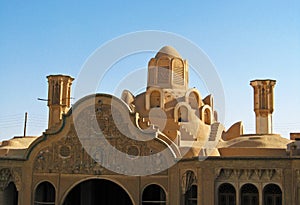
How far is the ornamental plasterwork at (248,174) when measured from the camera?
24.3m

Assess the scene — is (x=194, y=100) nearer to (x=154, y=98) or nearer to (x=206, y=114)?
(x=206, y=114)

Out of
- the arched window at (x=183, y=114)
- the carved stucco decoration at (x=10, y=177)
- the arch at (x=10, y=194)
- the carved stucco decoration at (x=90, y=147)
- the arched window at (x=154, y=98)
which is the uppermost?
the arched window at (x=154, y=98)

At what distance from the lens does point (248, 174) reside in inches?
976

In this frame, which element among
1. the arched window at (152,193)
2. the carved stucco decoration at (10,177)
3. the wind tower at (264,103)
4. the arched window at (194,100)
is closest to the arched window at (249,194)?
the arched window at (152,193)

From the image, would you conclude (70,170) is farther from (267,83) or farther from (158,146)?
(267,83)

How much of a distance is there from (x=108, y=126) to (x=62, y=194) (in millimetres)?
5331

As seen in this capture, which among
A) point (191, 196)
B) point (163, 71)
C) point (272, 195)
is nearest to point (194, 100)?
point (163, 71)

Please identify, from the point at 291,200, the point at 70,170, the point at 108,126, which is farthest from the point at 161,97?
the point at 291,200

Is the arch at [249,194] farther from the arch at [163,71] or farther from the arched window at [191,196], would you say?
the arch at [163,71]

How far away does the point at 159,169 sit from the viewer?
27125 millimetres

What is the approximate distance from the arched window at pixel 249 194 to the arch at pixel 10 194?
15682 mm

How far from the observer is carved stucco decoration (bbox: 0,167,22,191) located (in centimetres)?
2973

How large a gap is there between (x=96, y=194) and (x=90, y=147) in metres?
5.62

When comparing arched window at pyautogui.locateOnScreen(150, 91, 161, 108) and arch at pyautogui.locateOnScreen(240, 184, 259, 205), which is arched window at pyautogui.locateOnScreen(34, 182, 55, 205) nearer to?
arched window at pyautogui.locateOnScreen(150, 91, 161, 108)
